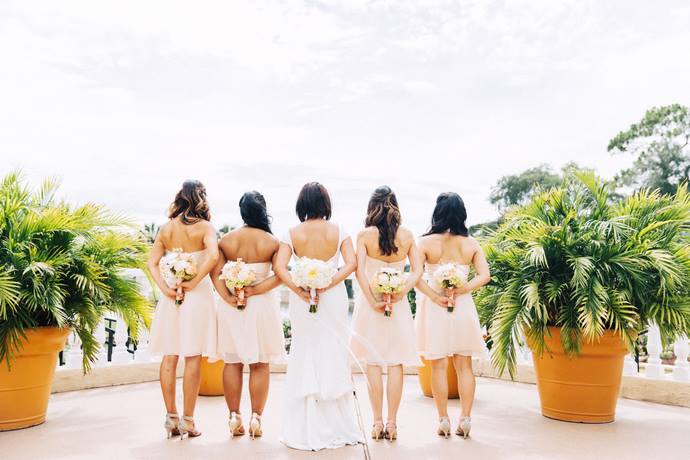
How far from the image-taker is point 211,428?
18.1 ft

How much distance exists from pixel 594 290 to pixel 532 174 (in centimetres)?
3701

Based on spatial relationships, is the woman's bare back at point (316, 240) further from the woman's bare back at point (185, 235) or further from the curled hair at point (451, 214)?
the curled hair at point (451, 214)


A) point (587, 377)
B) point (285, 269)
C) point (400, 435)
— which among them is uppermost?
point (285, 269)

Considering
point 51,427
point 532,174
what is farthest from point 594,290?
point 532,174

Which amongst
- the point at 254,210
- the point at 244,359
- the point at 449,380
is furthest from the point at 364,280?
the point at 449,380

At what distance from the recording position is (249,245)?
5203mm

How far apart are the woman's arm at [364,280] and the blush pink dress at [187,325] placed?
52.1 inches

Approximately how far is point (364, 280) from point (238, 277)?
1.07 m

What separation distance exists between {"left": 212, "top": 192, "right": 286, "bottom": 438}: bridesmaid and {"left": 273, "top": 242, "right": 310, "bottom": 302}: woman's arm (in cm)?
12

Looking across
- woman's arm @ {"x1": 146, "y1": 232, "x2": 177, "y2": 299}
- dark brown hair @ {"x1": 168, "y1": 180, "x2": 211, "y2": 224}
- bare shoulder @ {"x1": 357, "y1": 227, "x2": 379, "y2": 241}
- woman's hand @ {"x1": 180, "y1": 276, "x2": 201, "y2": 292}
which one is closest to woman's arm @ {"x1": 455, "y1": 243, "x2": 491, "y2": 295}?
bare shoulder @ {"x1": 357, "y1": 227, "x2": 379, "y2": 241}

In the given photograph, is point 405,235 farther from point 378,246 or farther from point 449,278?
point 449,278

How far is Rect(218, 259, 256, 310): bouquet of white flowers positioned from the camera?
496 centimetres

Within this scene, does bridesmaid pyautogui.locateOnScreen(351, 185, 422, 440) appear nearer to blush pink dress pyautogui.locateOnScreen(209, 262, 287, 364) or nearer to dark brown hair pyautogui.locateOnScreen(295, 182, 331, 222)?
dark brown hair pyautogui.locateOnScreen(295, 182, 331, 222)

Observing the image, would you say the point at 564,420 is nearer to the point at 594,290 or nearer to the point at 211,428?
the point at 594,290
